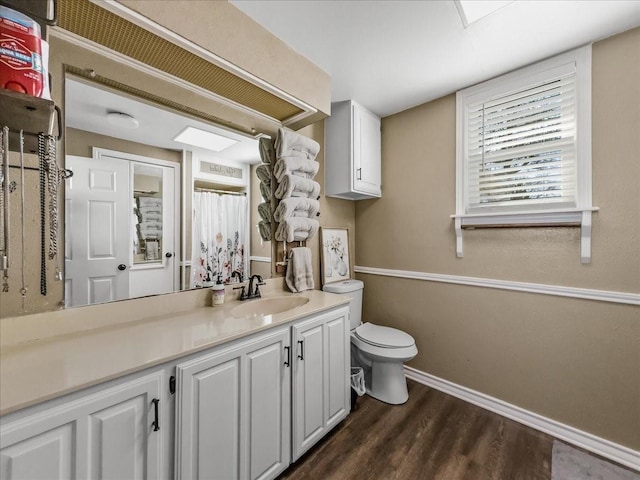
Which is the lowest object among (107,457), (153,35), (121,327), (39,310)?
(107,457)

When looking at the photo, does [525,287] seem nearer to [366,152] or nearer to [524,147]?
[524,147]

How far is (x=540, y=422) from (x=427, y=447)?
808 mm

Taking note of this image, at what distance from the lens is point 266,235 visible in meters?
1.96

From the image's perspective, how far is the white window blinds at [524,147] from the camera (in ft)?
5.44

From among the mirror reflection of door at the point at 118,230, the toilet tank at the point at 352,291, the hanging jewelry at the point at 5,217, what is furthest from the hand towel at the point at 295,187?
the hanging jewelry at the point at 5,217

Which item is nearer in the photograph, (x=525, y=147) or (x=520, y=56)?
(x=520, y=56)

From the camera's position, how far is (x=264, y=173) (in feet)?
6.36

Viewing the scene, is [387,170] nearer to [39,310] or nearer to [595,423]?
[595,423]

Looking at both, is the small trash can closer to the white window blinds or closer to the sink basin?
the sink basin

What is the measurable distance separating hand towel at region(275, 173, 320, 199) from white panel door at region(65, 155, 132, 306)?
2.95 feet

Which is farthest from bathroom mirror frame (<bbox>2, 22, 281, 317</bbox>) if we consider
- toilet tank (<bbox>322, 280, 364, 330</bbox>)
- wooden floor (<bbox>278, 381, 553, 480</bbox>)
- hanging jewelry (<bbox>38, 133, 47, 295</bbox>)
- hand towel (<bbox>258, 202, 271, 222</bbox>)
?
toilet tank (<bbox>322, 280, 364, 330</bbox>)

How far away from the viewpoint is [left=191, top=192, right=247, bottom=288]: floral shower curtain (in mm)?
1610

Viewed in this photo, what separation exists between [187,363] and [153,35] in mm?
1351

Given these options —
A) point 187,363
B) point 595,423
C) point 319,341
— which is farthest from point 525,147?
point 187,363
